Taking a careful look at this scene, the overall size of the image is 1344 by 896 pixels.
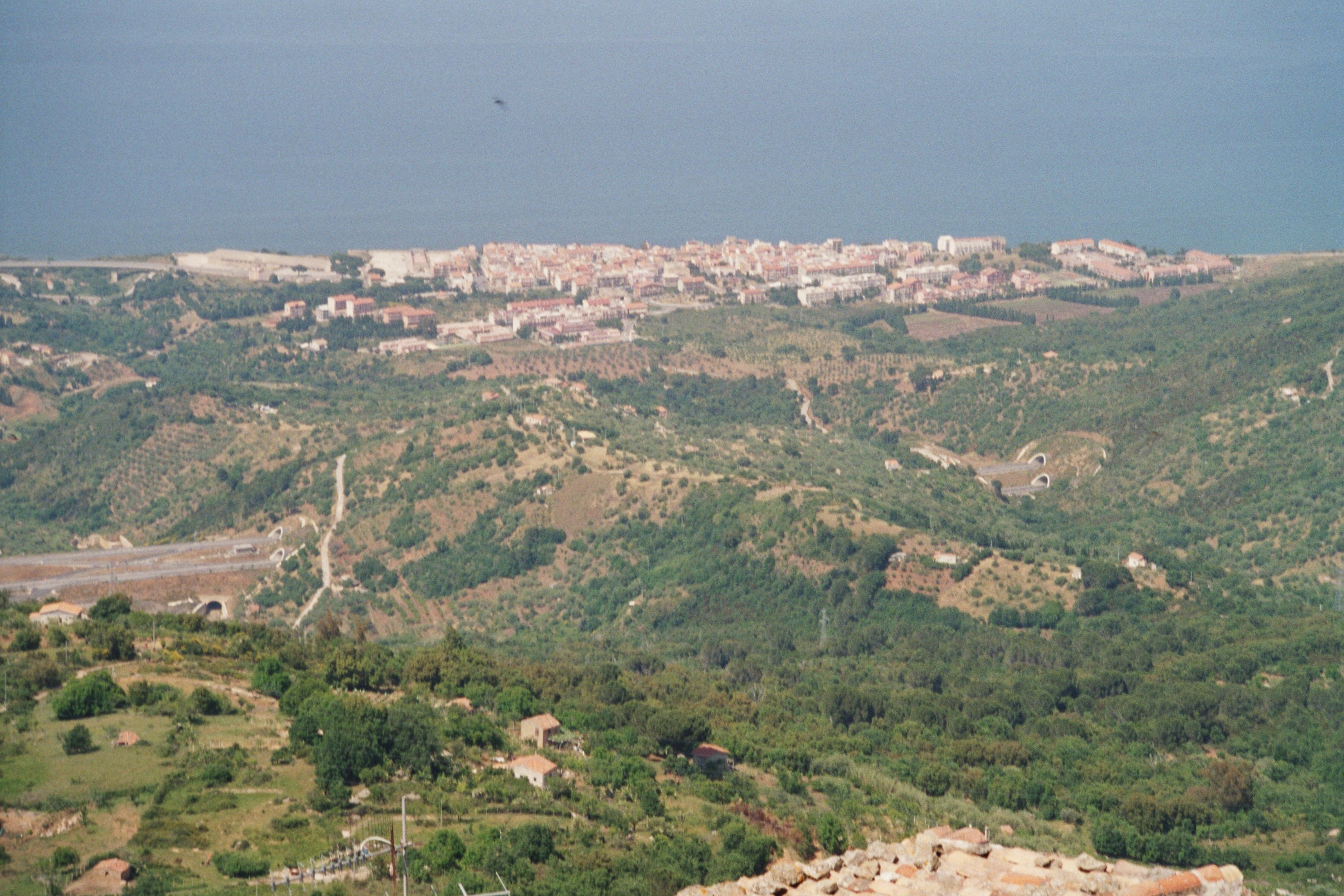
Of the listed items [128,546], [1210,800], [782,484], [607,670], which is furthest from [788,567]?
[128,546]

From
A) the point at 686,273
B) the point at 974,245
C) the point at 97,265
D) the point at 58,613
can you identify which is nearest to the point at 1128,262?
the point at 974,245

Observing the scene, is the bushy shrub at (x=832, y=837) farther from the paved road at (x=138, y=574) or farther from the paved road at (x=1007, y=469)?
the paved road at (x=1007, y=469)

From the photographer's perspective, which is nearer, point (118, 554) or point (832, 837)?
point (832, 837)

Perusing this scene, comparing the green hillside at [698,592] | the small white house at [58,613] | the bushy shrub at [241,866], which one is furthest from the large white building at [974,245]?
the bushy shrub at [241,866]

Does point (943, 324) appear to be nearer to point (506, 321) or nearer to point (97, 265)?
point (506, 321)

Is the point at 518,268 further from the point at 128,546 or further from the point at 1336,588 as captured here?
the point at 1336,588

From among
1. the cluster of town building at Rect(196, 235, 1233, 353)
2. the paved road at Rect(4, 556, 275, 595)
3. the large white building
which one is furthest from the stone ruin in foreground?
the large white building
